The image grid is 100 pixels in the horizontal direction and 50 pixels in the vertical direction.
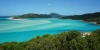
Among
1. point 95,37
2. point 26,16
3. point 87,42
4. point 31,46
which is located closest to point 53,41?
point 31,46

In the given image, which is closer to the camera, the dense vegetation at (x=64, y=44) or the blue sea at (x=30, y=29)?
the dense vegetation at (x=64, y=44)

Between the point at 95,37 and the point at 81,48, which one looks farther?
the point at 95,37

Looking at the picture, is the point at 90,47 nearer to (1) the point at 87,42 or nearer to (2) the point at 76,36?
(1) the point at 87,42

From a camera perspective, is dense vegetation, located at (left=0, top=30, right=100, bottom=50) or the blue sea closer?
dense vegetation, located at (left=0, top=30, right=100, bottom=50)

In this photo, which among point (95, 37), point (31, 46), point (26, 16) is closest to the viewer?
point (31, 46)

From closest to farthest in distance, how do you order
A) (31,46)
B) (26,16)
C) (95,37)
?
(31,46) < (95,37) < (26,16)

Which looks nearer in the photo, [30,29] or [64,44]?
[64,44]

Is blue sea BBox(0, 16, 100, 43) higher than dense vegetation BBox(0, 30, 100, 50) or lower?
lower

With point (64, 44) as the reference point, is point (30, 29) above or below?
below

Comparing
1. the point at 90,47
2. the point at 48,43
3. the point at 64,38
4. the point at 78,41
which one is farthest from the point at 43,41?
the point at 90,47

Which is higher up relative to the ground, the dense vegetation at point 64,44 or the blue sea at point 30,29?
the dense vegetation at point 64,44
